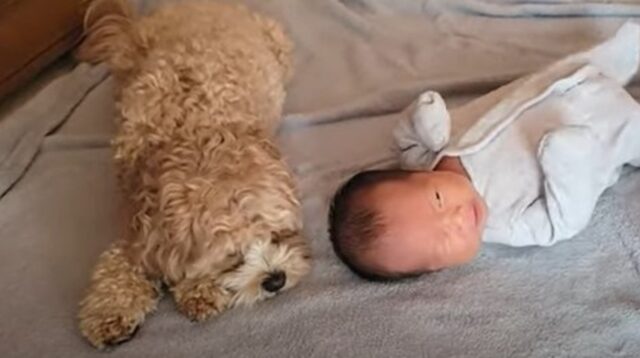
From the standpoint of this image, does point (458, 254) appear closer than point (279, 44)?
Yes

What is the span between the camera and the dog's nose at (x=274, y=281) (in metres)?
1.54

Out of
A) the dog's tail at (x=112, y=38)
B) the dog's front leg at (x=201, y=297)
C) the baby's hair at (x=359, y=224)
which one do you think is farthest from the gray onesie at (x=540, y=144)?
the dog's tail at (x=112, y=38)

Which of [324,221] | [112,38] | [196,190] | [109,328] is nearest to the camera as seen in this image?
[196,190]

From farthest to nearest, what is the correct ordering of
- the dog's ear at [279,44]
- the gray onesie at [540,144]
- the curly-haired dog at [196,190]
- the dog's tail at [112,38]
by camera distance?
1. the dog's ear at [279,44]
2. the dog's tail at [112,38]
3. the gray onesie at [540,144]
4. the curly-haired dog at [196,190]

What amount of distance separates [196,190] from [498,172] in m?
0.50

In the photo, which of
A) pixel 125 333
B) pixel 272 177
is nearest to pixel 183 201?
pixel 272 177

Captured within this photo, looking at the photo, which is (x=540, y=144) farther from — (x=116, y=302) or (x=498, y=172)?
(x=116, y=302)

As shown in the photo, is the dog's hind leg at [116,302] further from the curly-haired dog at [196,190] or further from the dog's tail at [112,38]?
the dog's tail at [112,38]

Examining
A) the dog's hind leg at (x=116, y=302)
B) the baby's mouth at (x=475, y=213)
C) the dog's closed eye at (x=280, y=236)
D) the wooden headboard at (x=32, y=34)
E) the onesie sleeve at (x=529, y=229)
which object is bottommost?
the onesie sleeve at (x=529, y=229)

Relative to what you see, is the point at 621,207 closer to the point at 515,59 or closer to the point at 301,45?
the point at 515,59

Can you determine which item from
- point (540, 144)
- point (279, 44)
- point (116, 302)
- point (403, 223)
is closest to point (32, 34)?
point (279, 44)

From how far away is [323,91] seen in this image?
2061 mm

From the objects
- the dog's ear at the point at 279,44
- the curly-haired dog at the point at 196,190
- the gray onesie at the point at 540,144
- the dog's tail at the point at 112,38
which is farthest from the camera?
the dog's ear at the point at 279,44

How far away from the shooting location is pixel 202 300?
1549 millimetres
